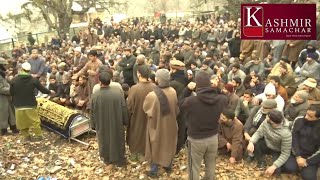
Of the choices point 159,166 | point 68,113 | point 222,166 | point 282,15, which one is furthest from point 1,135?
point 282,15

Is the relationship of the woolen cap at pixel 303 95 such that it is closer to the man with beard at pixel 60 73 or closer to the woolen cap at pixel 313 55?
the woolen cap at pixel 313 55

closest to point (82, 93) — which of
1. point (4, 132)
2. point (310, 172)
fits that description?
point (4, 132)

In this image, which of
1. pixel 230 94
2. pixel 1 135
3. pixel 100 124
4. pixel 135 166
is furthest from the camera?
pixel 1 135

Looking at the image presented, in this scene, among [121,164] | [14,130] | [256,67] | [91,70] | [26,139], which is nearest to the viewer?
[121,164]

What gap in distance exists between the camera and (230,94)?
6742mm

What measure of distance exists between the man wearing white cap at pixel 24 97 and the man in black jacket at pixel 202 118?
361cm

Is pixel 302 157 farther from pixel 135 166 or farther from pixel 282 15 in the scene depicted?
pixel 282 15

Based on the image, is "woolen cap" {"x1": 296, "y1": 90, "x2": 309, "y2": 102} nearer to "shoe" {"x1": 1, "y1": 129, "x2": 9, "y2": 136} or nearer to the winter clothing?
the winter clothing

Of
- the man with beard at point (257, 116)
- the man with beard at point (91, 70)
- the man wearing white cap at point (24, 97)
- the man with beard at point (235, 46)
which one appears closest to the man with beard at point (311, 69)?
the man with beard at point (257, 116)

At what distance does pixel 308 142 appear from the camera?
17.7 ft

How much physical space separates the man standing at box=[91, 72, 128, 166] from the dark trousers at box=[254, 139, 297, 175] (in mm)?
2225

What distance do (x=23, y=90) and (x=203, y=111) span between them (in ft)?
13.0

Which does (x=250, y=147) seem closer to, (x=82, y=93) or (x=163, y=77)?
(x=163, y=77)

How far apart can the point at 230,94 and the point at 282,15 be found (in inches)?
155
